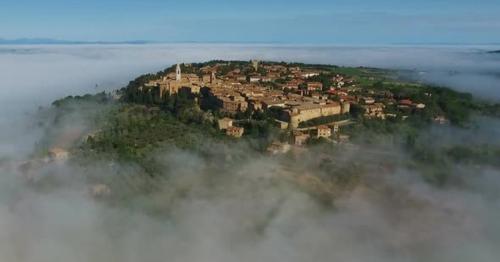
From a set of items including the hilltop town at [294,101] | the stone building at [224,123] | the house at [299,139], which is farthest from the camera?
the hilltop town at [294,101]

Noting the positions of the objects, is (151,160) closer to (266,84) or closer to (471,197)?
(471,197)

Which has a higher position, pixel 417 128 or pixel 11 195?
pixel 417 128

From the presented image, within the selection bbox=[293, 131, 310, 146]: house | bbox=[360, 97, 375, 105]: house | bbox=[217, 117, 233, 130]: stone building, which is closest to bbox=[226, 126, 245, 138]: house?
bbox=[217, 117, 233, 130]: stone building

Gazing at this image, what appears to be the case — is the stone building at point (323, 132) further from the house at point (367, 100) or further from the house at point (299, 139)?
the house at point (367, 100)

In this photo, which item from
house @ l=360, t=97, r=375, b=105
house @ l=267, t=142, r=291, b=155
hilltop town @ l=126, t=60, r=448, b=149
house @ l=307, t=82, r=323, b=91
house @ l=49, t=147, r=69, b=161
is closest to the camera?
house @ l=49, t=147, r=69, b=161

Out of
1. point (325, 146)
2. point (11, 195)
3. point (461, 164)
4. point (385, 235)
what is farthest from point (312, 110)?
point (11, 195)

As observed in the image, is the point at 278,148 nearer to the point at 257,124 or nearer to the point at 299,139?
the point at 299,139

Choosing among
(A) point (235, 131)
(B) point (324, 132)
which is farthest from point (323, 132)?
(A) point (235, 131)

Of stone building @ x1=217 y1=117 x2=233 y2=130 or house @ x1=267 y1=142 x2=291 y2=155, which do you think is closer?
house @ x1=267 y1=142 x2=291 y2=155

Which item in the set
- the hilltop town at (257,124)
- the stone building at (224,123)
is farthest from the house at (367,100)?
the stone building at (224,123)

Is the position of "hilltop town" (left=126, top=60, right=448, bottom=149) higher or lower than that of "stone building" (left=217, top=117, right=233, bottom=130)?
higher

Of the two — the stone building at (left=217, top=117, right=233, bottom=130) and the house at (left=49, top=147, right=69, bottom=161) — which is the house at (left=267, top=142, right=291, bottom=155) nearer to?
the stone building at (left=217, top=117, right=233, bottom=130)
